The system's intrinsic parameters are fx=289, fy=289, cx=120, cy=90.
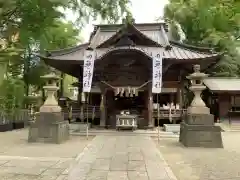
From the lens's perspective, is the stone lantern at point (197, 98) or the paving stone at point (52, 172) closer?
the paving stone at point (52, 172)

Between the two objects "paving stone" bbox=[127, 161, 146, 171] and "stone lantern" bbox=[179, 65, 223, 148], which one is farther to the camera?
"stone lantern" bbox=[179, 65, 223, 148]

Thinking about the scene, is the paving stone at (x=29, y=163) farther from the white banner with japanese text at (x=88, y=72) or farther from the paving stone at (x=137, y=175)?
the white banner with japanese text at (x=88, y=72)

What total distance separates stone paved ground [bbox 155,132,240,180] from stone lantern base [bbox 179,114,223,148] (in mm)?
561

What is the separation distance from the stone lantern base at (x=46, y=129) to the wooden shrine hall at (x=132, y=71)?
19.7 ft

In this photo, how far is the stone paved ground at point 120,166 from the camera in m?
6.05

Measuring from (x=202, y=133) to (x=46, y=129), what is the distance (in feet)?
19.9

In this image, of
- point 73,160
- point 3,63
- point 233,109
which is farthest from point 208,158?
point 233,109

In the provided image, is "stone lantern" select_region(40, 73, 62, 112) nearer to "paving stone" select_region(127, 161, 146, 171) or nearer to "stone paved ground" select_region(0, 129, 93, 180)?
"stone paved ground" select_region(0, 129, 93, 180)

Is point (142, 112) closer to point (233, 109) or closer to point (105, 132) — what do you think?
point (105, 132)

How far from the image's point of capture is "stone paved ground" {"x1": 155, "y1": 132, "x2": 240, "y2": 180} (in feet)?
20.9

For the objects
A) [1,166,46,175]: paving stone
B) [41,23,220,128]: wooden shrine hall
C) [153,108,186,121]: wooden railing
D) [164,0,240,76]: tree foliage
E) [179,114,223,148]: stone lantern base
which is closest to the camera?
[1,166,46,175]: paving stone

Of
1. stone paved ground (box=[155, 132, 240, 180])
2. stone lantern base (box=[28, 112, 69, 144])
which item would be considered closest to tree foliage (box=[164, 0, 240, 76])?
stone paved ground (box=[155, 132, 240, 180])

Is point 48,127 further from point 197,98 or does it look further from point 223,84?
point 223,84

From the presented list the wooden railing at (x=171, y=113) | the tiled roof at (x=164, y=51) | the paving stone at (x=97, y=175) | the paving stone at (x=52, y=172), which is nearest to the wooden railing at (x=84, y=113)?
the tiled roof at (x=164, y=51)
